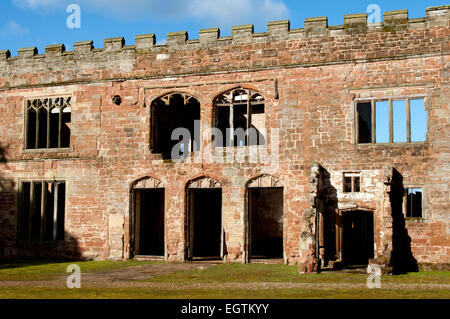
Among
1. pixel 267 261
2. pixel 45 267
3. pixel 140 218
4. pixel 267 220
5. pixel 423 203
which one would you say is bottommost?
pixel 45 267

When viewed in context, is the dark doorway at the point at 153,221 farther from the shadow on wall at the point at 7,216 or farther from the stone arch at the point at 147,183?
the shadow on wall at the point at 7,216

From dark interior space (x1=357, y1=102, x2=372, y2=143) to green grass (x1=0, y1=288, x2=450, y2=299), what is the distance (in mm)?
7397

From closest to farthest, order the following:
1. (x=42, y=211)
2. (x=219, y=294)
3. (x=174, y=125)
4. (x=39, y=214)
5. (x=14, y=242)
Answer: (x=219, y=294) < (x=42, y=211) < (x=14, y=242) < (x=39, y=214) < (x=174, y=125)

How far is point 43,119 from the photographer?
21438mm

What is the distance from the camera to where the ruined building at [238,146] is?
53.9 ft

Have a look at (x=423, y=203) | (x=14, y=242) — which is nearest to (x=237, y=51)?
(x=423, y=203)

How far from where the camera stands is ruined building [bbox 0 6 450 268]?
647 inches

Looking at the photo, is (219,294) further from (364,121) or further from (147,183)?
(364,121)

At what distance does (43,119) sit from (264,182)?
30.5 feet

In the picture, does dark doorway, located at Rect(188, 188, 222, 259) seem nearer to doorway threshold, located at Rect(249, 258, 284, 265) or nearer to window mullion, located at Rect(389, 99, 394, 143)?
doorway threshold, located at Rect(249, 258, 284, 265)

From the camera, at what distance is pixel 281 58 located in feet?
59.1

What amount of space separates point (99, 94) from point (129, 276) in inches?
305

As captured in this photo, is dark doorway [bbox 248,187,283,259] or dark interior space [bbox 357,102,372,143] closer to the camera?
dark interior space [bbox 357,102,372,143]

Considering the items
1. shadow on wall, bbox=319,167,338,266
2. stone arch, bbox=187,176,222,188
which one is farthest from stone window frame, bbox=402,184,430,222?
stone arch, bbox=187,176,222,188
